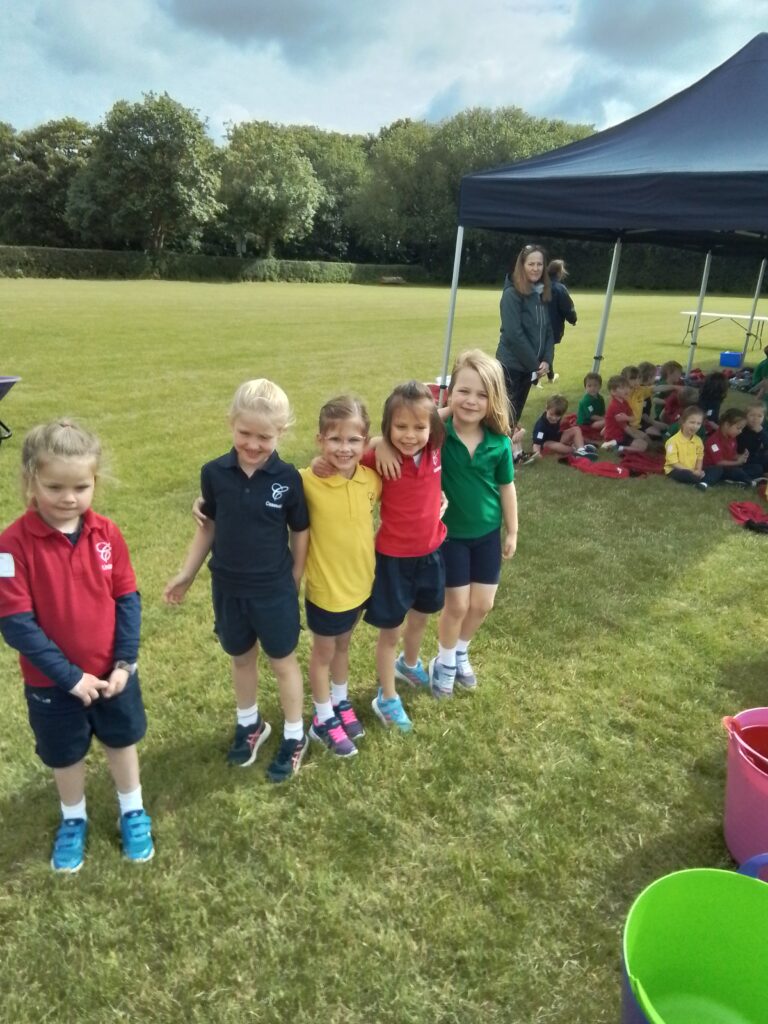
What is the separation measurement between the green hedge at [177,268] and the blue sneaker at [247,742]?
3958 cm

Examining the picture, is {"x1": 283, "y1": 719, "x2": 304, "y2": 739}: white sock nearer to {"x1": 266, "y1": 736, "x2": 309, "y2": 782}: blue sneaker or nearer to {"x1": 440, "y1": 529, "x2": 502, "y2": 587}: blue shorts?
{"x1": 266, "y1": 736, "x2": 309, "y2": 782}: blue sneaker

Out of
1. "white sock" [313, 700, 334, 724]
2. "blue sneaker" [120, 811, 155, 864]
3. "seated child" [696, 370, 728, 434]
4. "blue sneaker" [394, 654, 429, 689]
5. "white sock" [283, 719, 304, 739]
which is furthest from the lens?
"seated child" [696, 370, 728, 434]

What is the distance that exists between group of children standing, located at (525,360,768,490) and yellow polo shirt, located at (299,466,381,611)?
171 inches

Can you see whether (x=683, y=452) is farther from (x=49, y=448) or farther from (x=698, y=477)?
(x=49, y=448)

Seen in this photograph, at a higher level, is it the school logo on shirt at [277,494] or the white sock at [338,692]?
the school logo on shirt at [277,494]

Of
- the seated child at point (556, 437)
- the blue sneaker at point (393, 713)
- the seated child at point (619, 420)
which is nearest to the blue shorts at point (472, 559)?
the blue sneaker at point (393, 713)

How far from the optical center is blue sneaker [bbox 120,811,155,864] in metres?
2.26

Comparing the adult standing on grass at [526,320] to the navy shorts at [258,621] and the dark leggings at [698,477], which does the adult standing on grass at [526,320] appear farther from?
the navy shorts at [258,621]

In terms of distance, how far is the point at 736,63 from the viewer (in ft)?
21.6

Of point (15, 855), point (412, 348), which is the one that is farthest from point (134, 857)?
point (412, 348)

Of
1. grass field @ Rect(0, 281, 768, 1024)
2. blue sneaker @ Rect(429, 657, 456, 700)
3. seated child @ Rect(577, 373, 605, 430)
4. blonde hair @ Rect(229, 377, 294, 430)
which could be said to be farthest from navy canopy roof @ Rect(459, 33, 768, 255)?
blonde hair @ Rect(229, 377, 294, 430)

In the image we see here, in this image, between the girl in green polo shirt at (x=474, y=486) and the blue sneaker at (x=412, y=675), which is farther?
the blue sneaker at (x=412, y=675)

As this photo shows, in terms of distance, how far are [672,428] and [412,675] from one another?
16.6 feet

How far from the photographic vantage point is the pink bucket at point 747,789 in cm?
210
